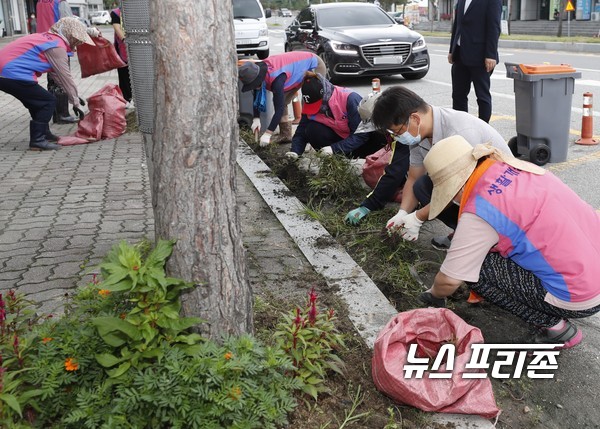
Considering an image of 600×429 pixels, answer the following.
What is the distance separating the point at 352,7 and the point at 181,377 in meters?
13.7

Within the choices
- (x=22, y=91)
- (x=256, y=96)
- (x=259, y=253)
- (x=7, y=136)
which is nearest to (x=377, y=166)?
(x=259, y=253)

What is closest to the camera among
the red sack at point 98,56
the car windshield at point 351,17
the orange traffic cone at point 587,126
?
the orange traffic cone at point 587,126

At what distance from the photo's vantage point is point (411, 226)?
155 inches

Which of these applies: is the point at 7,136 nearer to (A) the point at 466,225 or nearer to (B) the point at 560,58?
(A) the point at 466,225

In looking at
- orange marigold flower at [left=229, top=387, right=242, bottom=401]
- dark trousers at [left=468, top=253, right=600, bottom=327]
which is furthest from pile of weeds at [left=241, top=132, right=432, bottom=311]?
orange marigold flower at [left=229, top=387, right=242, bottom=401]

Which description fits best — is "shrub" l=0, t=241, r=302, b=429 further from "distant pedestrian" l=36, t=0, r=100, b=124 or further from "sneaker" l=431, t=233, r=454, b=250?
"distant pedestrian" l=36, t=0, r=100, b=124

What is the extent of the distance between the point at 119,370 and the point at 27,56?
637cm

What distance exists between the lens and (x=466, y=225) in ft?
9.47

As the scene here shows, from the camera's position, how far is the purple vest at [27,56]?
7488 mm

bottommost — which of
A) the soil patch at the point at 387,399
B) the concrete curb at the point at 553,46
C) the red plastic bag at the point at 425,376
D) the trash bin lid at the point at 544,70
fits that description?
the concrete curb at the point at 553,46

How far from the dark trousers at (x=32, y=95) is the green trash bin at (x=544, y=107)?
5214mm

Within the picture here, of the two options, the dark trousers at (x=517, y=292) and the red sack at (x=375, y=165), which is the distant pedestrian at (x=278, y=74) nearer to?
the red sack at (x=375, y=165)

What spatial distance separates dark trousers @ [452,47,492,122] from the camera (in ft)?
22.5

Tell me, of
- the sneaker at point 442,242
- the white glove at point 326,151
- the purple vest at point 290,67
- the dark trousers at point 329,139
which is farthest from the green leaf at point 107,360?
the purple vest at point 290,67
